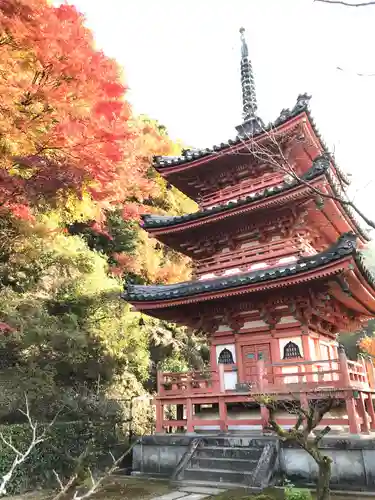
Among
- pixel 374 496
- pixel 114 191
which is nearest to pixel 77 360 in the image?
pixel 114 191

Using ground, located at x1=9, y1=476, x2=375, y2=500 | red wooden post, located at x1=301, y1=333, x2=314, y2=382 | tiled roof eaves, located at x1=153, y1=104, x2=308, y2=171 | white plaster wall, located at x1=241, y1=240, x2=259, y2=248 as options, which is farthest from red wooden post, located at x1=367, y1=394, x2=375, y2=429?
tiled roof eaves, located at x1=153, y1=104, x2=308, y2=171

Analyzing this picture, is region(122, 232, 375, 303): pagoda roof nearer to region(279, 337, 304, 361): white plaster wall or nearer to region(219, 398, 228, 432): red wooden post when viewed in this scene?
region(279, 337, 304, 361): white plaster wall

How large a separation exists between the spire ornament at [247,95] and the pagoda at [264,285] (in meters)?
0.52

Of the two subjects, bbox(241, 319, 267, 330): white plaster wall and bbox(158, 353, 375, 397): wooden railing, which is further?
bbox(241, 319, 267, 330): white plaster wall

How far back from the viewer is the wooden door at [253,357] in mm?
11617

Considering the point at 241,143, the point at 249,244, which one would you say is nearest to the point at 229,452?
the point at 249,244

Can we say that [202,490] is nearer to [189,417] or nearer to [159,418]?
[189,417]

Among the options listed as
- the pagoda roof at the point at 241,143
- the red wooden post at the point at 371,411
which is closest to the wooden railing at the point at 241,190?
the pagoda roof at the point at 241,143

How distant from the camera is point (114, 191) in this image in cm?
1775

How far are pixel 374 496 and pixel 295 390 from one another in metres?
2.61

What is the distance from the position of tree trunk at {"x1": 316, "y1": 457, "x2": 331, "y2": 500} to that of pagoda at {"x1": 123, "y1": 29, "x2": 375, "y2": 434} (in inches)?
116

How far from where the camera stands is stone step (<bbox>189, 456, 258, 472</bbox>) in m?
9.23

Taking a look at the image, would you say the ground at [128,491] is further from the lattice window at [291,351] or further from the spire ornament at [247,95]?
the spire ornament at [247,95]

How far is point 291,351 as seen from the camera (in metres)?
11.3
